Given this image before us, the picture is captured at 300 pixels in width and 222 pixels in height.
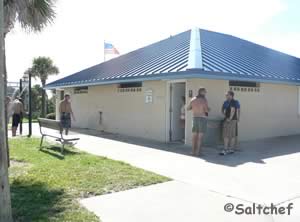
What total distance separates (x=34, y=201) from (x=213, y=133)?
758 centimetres

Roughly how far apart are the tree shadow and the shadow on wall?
4.66 metres

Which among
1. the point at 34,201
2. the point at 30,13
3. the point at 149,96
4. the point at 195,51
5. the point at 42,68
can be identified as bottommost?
the point at 34,201

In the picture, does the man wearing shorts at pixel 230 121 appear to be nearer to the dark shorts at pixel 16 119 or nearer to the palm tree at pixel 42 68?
the dark shorts at pixel 16 119

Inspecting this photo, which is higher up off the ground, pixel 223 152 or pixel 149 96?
pixel 149 96

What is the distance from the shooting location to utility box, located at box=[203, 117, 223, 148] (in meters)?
11.6

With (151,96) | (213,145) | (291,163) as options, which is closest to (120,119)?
(151,96)

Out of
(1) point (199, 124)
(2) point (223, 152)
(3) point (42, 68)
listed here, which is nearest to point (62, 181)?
(1) point (199, 124)

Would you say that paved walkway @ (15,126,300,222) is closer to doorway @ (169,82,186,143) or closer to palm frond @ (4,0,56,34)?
doorway @ (169,82,186,143)

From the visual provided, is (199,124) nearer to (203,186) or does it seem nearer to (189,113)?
(189,113)

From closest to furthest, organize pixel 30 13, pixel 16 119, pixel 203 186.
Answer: pixel 203 186 < pixel 30 13 < pixel 16 119

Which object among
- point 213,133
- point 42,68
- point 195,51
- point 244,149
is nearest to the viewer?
point 244,149

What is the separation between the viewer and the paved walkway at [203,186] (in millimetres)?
4945

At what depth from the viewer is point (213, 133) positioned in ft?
38.5

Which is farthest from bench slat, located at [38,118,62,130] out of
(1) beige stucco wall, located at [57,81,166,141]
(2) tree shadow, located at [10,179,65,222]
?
(1) beige stucco wall, located at [57,81,166,141]
